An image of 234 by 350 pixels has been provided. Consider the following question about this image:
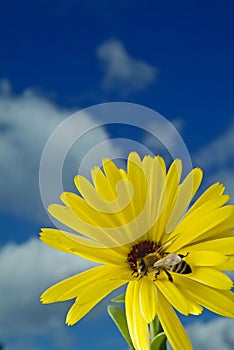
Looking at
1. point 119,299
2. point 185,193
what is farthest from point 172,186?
point 119,299

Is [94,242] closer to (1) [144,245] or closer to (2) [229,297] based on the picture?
(1) [144,245]

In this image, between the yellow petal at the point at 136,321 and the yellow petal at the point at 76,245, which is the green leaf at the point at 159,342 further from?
the yellow petal at the point at 76,245

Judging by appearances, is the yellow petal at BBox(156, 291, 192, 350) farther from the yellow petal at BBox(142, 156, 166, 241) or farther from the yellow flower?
the yellow petal at BBox(142, 156, 166, 241)

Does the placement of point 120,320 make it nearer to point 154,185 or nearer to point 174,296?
point 174,296

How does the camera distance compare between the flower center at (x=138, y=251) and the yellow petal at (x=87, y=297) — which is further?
the flower center at (x=138, y=251)

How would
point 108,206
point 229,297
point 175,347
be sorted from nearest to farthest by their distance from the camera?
point 175,347
point 229,297
point 108,206

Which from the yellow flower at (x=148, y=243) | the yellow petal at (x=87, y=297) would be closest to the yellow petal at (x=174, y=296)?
the yellow flower at (x=148, y=243)

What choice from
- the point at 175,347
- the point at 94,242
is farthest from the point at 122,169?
the point at 175,347
